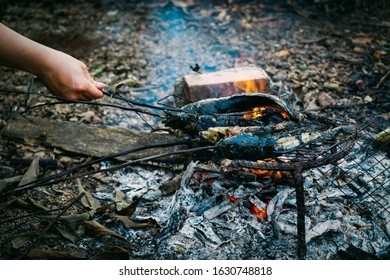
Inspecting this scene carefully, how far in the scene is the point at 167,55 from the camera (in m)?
5.17

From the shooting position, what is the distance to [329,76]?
14.6ft

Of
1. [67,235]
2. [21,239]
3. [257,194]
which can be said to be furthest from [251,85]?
[21,239]

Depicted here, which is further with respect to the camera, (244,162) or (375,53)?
(375,53)

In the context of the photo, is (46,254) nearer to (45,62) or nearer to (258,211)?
(45,62)

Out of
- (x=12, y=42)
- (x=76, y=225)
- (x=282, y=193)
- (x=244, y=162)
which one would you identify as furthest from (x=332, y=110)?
(x=12, y=42)

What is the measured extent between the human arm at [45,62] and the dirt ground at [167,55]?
56cm

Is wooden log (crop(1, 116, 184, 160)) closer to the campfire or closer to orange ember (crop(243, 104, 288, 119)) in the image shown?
the campfire

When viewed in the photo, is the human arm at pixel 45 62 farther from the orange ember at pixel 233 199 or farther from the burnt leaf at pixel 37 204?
the orange ember at pixel 233 199

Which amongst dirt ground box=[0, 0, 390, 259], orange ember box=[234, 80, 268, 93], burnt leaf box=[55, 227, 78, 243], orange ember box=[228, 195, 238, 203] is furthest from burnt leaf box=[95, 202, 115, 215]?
orange ember box=[234, 80, 268, 93]

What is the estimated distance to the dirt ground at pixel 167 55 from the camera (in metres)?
2.66

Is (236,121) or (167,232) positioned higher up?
(236,121)

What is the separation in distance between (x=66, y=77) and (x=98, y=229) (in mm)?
1214

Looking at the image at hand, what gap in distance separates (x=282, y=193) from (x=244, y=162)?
31.8 inches
